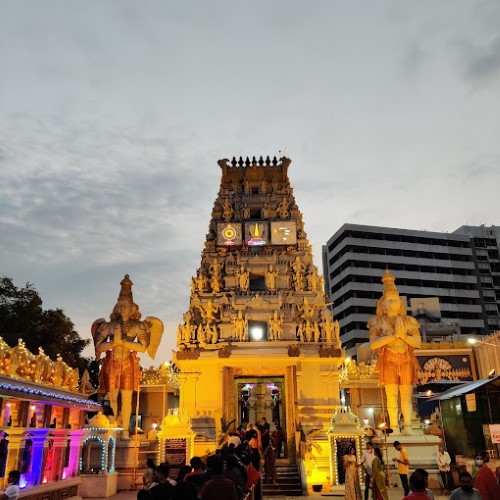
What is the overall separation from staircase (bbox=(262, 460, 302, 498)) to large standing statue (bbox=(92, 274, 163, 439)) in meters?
6.29

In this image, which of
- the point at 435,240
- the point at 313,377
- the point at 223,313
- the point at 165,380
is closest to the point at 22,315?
the point at 165,380

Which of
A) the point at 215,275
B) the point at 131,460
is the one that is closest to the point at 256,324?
the point at 215,275

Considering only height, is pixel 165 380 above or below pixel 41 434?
above

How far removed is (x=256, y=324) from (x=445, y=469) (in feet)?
39.0

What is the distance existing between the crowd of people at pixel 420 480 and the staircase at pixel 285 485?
4123 millimetres

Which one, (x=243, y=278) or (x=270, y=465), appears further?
(x=243, y=278)

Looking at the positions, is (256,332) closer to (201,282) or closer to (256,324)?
(256,324)

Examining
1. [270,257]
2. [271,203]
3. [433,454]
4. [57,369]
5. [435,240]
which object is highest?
[435,240]

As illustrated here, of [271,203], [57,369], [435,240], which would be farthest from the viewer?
[435,240]

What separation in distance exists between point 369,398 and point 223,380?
396 inches

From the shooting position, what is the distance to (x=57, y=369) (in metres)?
13.4

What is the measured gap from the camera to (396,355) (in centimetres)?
2092

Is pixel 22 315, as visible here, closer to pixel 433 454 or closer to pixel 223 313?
pixel 223 313

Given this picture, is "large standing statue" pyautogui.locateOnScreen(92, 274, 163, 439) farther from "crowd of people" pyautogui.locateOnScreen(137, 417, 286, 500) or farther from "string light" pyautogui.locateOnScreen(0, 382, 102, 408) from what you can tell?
"crowd of people" pyautogui.locateOnScreen(137, 417, 286, 500)
